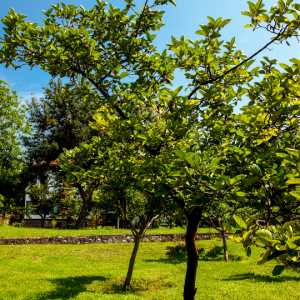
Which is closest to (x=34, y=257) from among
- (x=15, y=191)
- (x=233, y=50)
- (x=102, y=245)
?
(x=102, y=245)

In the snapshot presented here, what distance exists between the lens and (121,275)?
33.9 ft

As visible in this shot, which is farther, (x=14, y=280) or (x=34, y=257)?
(x=34, y=257)

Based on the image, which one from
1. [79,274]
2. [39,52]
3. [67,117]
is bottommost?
[79,274]

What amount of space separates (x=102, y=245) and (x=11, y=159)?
17.0m

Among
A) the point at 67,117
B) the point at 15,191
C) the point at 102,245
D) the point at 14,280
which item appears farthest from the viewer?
the point at 15,191

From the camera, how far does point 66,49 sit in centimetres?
342

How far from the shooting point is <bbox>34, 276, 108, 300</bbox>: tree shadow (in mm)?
7216

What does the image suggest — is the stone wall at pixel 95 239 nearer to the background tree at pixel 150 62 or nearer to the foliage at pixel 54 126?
the foliage at pixel 54 126

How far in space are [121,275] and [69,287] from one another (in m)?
2.58

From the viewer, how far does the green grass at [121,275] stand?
305 inches

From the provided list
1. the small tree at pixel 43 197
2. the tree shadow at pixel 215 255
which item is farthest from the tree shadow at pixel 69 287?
the small tree at pixel 43 197

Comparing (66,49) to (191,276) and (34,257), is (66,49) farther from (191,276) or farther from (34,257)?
(34,257)

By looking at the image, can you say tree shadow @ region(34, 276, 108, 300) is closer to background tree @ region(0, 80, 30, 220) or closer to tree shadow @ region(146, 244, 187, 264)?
tree shadow @ region(146, 244, 187, 264)

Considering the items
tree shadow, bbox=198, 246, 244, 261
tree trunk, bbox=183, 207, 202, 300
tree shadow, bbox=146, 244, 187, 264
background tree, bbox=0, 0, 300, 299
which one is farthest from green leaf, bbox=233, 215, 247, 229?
tree shadow, bbox=198, 246, 244, 261
